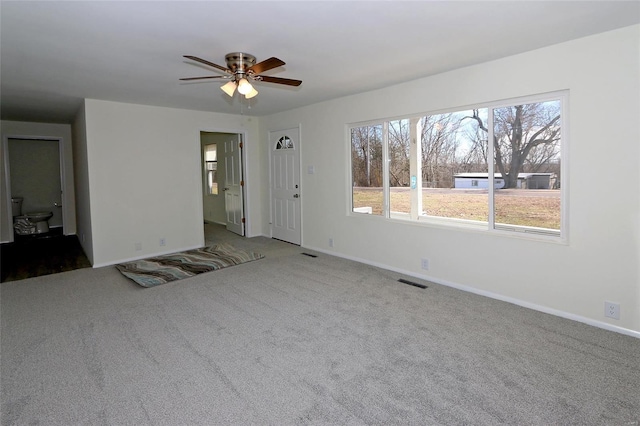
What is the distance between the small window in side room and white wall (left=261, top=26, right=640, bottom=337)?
5050 millimetres

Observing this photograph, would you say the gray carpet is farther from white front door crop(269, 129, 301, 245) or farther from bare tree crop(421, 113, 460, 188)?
white front door crop(269, 129, 301, 245)

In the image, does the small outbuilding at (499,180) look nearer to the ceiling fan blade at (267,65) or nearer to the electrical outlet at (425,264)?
the electrical outlet at (425,264)

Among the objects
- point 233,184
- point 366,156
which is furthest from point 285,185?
point 366,156

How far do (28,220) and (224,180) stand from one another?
3.92 meters

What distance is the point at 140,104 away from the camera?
523cm

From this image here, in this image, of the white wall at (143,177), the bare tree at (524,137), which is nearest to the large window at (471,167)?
the bare tree at (524,137)

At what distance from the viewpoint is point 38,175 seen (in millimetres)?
7688

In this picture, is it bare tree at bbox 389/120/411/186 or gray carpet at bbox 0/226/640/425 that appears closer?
gray carpet at bbox 0/226/640/425

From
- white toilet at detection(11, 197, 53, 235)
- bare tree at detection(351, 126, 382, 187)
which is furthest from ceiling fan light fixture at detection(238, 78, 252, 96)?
white toilet at detection(11, 197, 53, 235)

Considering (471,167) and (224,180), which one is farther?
(224,180)

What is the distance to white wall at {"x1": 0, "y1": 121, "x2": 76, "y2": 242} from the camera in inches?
259

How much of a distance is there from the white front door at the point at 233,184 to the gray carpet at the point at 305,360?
332 centimetres

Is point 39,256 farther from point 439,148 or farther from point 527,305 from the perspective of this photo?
point 527,305

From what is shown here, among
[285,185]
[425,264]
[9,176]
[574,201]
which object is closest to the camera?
[574,201]
